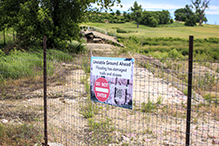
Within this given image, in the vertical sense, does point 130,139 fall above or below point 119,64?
below

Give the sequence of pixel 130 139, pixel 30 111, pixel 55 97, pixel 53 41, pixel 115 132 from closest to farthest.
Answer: pixel 130 139 → pixel 115 132 → pixel 30 111 → pixel 55 97 → pixel 53 41

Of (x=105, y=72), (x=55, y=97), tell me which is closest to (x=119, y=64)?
(x=105, y=72)

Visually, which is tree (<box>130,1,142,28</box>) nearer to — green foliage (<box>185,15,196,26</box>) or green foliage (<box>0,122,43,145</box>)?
green foliage (<box>185,15,196,26</box>)

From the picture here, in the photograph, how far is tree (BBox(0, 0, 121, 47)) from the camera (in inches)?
499

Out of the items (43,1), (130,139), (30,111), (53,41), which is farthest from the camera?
(53,41)

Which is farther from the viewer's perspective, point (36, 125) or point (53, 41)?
point (53, 41)

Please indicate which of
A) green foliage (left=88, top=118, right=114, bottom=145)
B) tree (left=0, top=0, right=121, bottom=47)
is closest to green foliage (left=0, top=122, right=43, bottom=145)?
green foliage (left=88, top=118, right=114, bottom=145)

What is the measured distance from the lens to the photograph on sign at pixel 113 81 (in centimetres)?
305

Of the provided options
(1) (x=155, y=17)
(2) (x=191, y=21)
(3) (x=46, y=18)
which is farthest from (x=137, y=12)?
(3) (x=46, y=18)

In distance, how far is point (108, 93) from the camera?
3.27 m

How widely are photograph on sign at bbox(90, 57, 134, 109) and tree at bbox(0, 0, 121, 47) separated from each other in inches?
410

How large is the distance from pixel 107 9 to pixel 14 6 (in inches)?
257

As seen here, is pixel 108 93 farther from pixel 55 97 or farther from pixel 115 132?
pixel 55 97

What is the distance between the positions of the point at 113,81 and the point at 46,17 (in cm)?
1147
